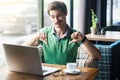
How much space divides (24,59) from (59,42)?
27.1 inches

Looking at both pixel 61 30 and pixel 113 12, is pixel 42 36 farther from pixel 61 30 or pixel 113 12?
pixel 113 12

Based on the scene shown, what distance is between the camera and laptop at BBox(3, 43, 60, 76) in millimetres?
1938

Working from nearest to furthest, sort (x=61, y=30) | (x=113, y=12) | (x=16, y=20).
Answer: (x=61, y=30), (x=16, y=20), (x=113, y=12)

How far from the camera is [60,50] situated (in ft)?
8.53

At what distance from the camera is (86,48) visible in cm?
251

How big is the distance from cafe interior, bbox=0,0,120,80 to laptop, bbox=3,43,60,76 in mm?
53

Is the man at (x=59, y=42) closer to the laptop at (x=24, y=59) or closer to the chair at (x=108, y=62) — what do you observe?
the laptop at (x=24, y=59)

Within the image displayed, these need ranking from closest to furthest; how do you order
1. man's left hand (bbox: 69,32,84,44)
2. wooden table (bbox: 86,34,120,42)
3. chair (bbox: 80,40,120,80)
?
1. man's left hand (bbox: 69,32,84,44)
2. chair (bbox: 80,40,120,80)
3. wooden table (bbox: 86,34,120,42)

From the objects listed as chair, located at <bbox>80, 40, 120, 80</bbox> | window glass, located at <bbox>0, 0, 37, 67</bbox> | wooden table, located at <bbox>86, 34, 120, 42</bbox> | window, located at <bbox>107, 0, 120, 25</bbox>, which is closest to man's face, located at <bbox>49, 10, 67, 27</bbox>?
window glass, located at <bbox>0, 0, 37, 67</bbox>

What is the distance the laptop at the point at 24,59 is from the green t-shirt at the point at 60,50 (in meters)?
0.42

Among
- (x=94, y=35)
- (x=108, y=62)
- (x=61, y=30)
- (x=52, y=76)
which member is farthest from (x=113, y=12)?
(x=52, y=76)

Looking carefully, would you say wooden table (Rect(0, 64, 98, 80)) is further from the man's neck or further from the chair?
the chair

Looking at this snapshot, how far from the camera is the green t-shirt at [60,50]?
260cm

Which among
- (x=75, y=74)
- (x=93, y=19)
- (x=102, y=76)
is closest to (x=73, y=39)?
(x=75, y=74)
